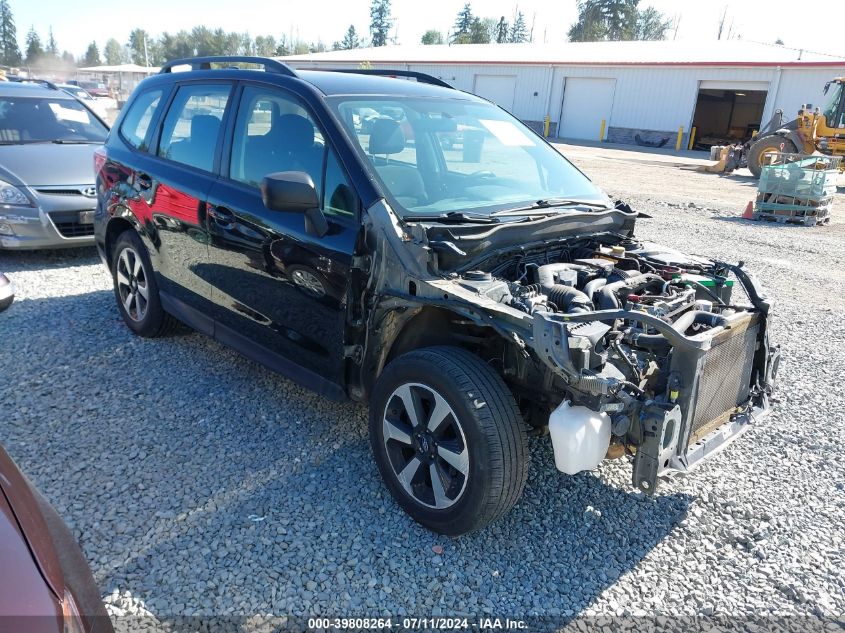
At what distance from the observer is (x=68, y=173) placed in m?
6.96

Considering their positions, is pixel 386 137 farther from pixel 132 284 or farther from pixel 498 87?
pixel 498 87

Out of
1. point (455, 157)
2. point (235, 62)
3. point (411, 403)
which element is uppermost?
point (235, 62)

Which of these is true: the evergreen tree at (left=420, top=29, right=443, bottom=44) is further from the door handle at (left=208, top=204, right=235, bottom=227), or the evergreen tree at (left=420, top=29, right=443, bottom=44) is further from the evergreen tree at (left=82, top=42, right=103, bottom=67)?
the door handle at (left=208, top=204, right=235, bottom=227)

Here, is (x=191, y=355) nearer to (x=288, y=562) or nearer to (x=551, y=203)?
(x=288, y=562)

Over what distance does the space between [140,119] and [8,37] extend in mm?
127630

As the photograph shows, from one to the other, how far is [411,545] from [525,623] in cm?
A: 62

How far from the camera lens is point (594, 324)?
2.66 meters

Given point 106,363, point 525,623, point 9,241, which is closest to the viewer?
point 525,623

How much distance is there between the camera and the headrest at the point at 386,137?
11.1 feet

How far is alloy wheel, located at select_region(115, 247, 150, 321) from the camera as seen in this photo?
480cm

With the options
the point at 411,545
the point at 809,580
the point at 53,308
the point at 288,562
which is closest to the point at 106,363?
the point at 53,308

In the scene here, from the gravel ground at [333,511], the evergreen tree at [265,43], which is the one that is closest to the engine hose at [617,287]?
the gravel ground at [333,511]

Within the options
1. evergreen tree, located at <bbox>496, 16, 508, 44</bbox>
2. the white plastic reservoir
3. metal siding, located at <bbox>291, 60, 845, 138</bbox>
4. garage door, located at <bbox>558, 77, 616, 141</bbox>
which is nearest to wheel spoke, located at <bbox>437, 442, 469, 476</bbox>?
the white plastic reservoir

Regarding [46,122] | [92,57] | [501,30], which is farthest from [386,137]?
[92,57]
